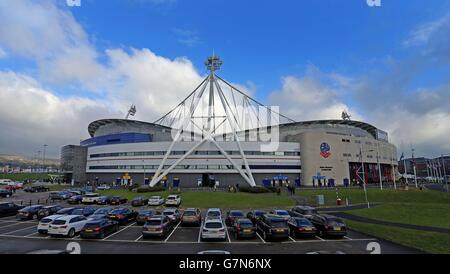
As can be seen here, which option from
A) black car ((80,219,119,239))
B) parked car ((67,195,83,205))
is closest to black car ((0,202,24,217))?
parked car ((67,195,83,205))

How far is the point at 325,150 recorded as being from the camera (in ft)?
246

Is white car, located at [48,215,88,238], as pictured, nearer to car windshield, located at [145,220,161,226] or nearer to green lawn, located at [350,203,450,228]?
car windshield, located at [145,220,161,226]

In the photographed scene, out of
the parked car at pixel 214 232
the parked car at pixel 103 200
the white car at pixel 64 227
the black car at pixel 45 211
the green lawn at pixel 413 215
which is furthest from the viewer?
the parked car at pixel 103 200

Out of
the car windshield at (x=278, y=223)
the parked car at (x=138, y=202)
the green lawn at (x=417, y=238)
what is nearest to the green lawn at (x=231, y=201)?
the parked car at (x=138, y=202)

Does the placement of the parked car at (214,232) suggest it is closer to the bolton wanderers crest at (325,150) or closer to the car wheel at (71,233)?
the car wheel at (71,233)

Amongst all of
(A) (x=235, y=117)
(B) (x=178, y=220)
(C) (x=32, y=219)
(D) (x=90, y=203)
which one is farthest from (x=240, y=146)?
(C) (x=32, y=219)

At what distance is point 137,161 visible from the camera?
76.1 meters

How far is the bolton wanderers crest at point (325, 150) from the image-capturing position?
7462 centimetres

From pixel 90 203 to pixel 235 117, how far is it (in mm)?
42351

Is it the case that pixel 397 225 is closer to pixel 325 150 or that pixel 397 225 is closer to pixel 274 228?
pixel 274 228

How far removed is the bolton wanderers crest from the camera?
74.6 metres

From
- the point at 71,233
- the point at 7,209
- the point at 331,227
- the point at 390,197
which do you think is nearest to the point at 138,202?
the point at 7,209

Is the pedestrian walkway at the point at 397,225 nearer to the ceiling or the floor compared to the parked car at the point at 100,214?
nearer to the floor

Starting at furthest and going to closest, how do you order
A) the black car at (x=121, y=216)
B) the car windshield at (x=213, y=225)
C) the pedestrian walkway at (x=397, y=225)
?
the black car at (x=121, y=216) < the pedestrian walkway at (x=397, y=225) < the car windshield at (x=213, y=225)
